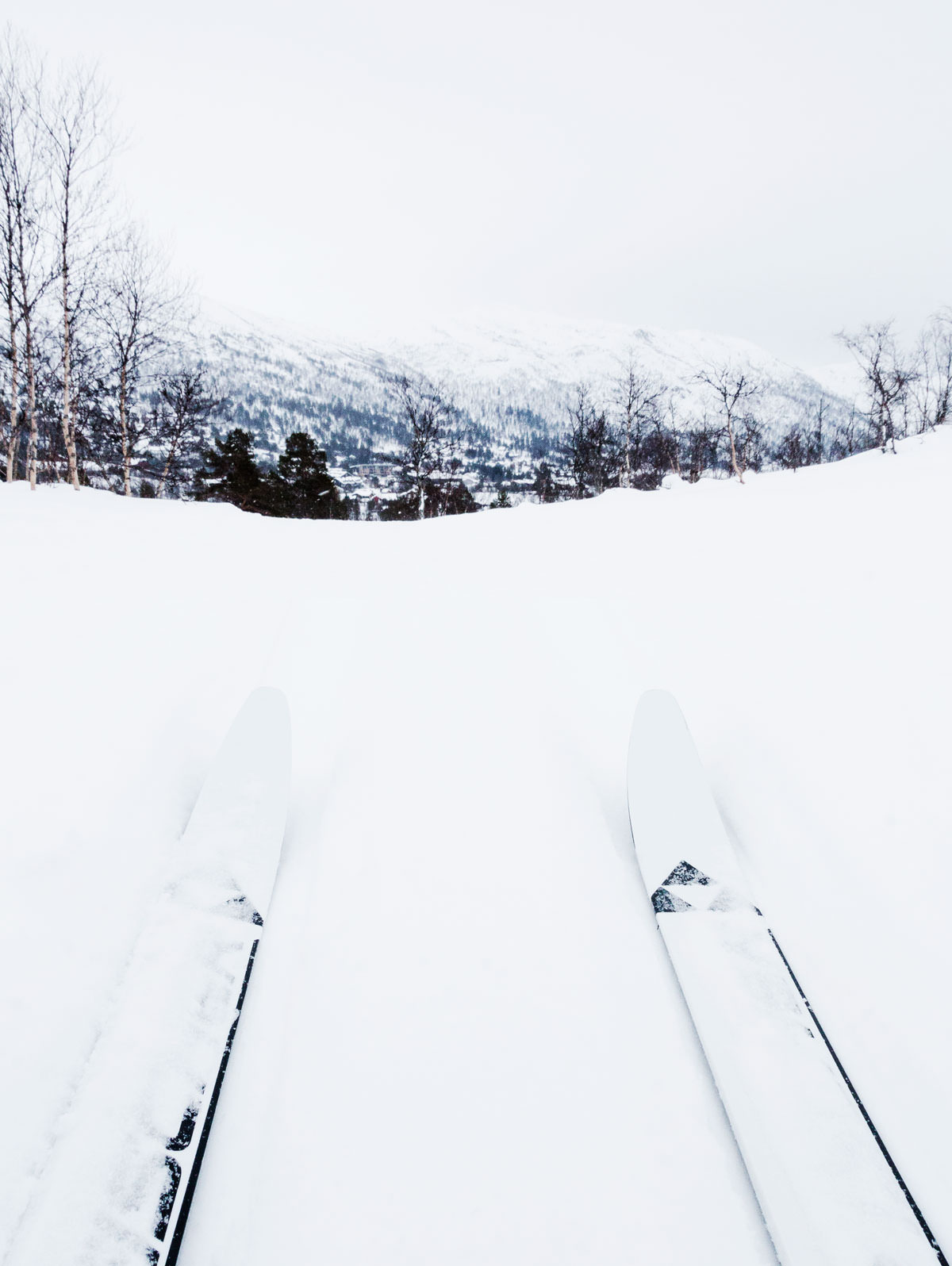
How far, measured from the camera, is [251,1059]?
1939 millimetres

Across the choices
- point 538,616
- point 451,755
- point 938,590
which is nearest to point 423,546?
point 538,616

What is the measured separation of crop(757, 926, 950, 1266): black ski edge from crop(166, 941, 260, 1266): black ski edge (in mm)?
47

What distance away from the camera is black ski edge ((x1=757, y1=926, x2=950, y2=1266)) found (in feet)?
4.73

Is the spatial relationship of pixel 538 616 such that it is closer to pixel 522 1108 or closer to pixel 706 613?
pixel 706 613

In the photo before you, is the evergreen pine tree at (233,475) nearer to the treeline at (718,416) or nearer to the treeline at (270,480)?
the treeline at (270,480)

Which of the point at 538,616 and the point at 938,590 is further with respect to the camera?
the point at 538,616

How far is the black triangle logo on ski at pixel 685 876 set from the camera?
254 centimetres

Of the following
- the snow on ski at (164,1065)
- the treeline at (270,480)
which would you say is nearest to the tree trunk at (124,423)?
the treeline at (270,480)

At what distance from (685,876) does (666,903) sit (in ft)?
0.62

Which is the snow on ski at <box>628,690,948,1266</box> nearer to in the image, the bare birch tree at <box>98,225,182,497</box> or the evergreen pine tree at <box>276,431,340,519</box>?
the bare birch tree at <box>98,225,182,497</box>

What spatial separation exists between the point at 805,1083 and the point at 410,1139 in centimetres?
134

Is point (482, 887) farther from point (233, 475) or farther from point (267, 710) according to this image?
point (233, 475)

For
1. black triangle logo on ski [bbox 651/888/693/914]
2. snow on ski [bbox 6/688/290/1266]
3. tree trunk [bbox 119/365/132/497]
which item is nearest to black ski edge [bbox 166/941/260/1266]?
snow on ski [bbox 6/688/290/1266]

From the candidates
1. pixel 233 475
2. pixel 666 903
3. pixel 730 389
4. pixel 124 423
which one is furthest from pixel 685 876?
pixel 233 475
